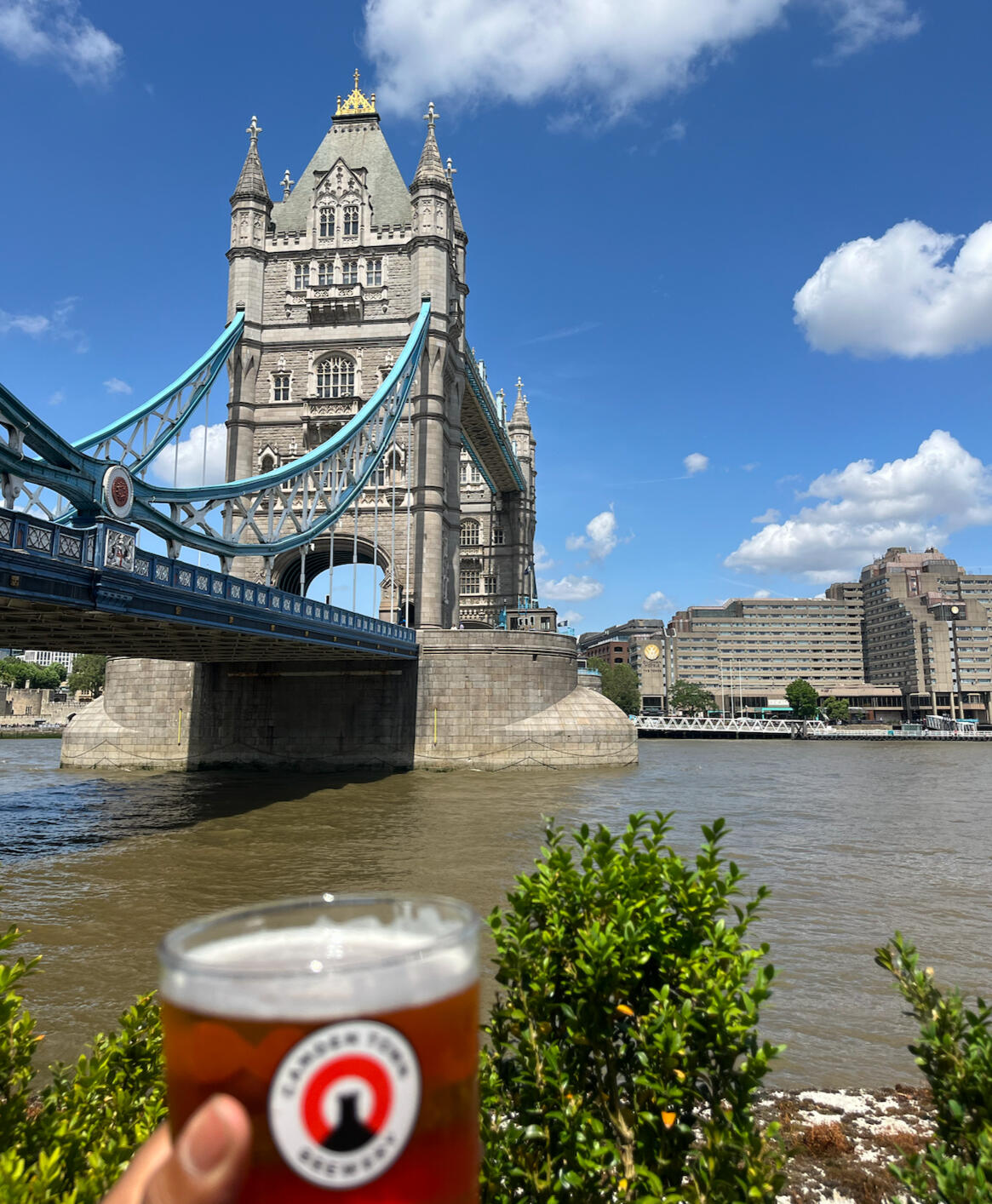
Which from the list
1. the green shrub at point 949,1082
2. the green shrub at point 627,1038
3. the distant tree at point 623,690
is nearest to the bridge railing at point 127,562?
the green shrub at point 627,1038

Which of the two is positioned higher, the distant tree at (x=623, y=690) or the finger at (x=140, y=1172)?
the distant tree at (x=623, y=690)

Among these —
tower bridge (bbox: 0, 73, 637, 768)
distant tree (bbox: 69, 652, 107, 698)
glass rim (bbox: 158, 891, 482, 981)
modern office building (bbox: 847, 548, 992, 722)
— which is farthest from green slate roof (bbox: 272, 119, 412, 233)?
modern office building (bbox: 847, 548, 992, 722)

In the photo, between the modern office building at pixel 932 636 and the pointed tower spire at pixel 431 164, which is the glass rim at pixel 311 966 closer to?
the pointed tower spire at pixel 431 164

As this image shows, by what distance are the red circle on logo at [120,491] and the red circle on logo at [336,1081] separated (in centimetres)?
1719

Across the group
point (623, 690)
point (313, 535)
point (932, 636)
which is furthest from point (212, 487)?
point (932, 636)

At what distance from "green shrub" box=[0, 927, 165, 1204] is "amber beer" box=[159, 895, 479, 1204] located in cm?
152

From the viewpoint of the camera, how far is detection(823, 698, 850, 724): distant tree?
352ft

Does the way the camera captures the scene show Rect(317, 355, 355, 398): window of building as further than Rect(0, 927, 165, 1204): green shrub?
Yes

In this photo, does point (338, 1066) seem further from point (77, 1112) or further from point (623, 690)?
point (623, 690)

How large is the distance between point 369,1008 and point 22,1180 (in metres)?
1.88

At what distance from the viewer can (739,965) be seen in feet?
8.82

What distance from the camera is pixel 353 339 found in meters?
39.6

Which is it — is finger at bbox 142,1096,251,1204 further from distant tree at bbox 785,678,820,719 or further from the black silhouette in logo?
distant tree at bbox 785,678,820,719

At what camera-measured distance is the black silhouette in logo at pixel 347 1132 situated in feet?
3.38
